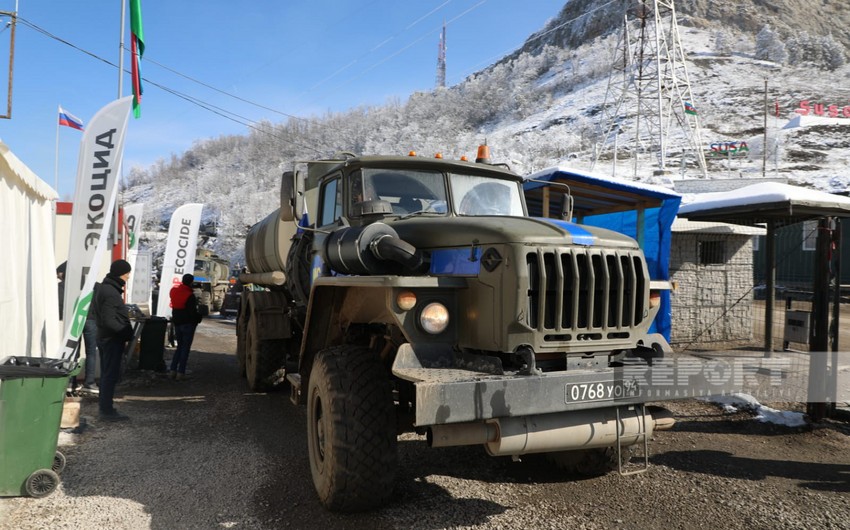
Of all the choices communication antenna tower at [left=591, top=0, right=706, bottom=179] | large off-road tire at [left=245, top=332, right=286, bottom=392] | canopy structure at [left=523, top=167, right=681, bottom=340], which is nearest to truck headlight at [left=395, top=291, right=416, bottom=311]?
large off-road tire at [left=245, top=332, right=286, bottom=392]

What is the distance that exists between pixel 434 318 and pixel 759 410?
4.86 meters

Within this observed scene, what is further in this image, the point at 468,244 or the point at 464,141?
the point at 464,141

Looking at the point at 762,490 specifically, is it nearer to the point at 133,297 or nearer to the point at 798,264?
the point at 133,297

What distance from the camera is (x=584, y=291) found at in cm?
362

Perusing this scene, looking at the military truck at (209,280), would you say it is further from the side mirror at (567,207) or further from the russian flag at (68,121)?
the side mirror at (567,207)

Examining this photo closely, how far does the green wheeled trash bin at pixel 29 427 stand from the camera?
157 inches

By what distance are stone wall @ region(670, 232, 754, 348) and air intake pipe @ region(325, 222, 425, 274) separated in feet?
29.1

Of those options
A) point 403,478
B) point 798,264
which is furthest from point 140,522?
point 798,264

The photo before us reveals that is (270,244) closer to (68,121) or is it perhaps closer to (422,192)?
(422,192)

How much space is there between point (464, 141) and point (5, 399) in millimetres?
65151

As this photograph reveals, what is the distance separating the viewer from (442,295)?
12.0ft

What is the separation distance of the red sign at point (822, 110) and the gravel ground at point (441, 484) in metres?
54.5

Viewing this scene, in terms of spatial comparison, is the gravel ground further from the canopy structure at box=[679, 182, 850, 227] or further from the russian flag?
the russian flag

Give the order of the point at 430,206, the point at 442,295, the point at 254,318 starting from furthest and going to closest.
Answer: the point at 254,318
the point at 430,206
the point at 442,295
